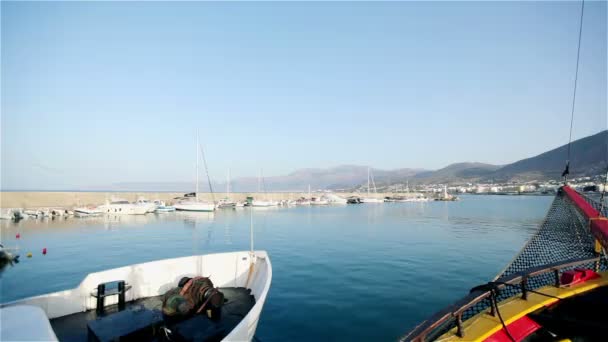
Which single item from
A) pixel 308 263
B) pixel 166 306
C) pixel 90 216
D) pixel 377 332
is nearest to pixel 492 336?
pixel 377 332

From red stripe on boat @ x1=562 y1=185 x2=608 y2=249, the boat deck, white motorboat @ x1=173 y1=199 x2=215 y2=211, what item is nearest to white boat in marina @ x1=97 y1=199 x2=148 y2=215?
white motorboat @ x1=173 y1=199 x2=215 y2=211

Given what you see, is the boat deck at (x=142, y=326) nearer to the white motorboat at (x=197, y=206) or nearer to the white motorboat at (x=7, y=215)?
the white motorboat at (x=197, y=206)

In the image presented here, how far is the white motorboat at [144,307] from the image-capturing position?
5.28m

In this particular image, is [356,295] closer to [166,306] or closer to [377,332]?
[377,332]

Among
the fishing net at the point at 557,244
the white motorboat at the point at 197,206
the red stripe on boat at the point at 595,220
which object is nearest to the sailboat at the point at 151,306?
the fishing net at the point at 557,244

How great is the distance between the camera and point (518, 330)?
4.73 meters

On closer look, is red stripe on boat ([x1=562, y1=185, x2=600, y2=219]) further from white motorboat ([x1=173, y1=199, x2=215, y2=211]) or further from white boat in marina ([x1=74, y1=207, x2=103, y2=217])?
white boat in marina ([x1=74, y1=207, x2=103, y2=217])

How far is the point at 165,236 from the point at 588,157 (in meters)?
229

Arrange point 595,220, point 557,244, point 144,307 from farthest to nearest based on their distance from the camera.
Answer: point 557,244
point 144,307
point 595,220

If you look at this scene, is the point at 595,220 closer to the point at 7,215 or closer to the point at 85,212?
the point at 85,212

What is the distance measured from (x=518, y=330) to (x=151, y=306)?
9.71m

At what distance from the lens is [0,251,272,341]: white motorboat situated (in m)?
5.28

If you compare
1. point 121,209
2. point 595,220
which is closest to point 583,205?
point 595,220

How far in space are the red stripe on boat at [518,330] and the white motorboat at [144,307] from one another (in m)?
4.54
